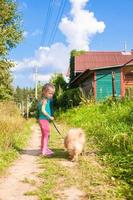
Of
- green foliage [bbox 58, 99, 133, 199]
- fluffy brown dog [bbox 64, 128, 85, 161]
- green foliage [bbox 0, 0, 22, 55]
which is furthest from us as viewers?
green foliage [bbox 0, 0, 22, 55]

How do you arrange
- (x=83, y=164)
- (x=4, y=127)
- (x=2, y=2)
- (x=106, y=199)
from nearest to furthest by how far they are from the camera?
1. (x=106, y=199)
2. (x=83, y=164)
3. (x=4, y=127)
4. (x=2, y=2)

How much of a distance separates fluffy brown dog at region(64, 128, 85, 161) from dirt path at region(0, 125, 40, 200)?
0.74 meters

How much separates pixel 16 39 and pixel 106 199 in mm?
24418

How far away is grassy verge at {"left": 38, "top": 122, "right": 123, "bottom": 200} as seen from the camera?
5902mm

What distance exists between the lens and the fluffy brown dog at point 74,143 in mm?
8578

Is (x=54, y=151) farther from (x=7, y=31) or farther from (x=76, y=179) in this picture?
(x=7, y=31)

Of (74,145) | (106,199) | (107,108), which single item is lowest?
(106,199)

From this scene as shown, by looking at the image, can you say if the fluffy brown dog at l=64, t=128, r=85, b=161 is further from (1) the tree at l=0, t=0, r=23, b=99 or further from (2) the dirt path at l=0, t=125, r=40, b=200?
(1) the tree at l=0, t=0, r=23, b=99

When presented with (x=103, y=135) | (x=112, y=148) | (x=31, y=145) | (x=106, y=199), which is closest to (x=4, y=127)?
(x=31, y=145)

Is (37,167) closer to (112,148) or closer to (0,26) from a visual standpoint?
(112,148)

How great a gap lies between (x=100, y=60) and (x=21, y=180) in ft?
112

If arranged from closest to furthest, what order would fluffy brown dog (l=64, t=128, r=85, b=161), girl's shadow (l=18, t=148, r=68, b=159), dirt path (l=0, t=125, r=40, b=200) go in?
dirt path (l=0, t=125, r=40, b=200) < fluffy brown dog (l=64, t=128, r=85, b=161) < girl's shadow (l=18, t=148, r=68, b=159)

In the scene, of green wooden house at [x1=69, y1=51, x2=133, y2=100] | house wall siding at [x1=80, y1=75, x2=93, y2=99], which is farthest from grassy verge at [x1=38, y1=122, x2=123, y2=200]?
house wall siding at [x1=80, y1=75, x2=93, y2=99]

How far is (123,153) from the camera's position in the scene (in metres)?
8.35
